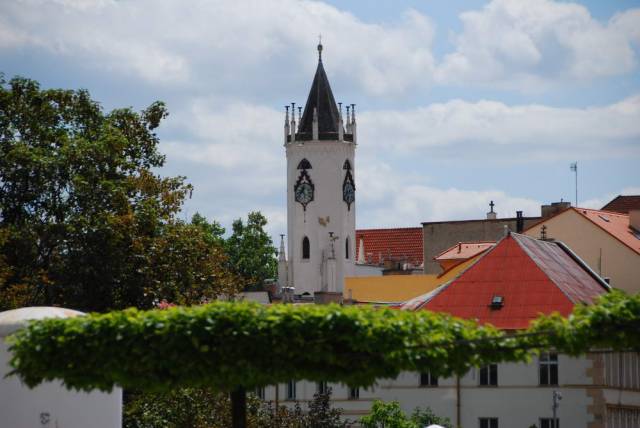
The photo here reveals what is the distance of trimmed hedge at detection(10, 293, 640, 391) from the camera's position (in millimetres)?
26688

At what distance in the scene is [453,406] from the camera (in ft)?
196

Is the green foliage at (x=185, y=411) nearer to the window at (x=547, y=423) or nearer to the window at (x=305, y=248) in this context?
the window at (x=547, y=423)

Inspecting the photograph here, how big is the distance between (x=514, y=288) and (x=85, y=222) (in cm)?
1729

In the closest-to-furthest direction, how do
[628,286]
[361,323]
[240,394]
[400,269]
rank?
[361,323] → [240,394] → [628,286] → [400,269]

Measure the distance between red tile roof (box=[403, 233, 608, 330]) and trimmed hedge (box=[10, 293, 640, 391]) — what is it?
3149 centimetres

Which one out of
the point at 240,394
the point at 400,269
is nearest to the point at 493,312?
the point at 240,394

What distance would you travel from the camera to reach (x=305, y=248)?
505 ft

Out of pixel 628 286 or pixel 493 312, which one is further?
pixel 628 286

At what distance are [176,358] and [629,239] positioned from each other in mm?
60419

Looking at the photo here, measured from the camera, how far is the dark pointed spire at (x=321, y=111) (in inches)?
5984

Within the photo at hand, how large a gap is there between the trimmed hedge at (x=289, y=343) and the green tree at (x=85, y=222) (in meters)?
28.2

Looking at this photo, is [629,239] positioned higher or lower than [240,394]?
higher

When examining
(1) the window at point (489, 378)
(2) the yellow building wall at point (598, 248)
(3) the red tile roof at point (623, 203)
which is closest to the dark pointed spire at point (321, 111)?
(3) the red tile roof at point (623, 203)

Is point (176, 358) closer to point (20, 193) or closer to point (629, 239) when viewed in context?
point (20, 193)
